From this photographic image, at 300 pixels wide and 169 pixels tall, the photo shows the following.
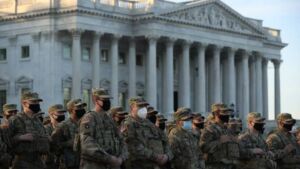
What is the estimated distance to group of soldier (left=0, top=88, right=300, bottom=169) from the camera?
548 inches

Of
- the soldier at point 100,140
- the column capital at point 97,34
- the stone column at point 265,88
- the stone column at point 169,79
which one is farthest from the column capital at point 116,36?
the soldier at point 100,140

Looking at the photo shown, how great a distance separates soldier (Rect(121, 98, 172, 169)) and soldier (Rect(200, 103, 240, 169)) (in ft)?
7.22

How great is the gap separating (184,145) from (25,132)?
3.39 metres

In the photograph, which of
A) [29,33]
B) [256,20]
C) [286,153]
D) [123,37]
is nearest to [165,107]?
[123,37]

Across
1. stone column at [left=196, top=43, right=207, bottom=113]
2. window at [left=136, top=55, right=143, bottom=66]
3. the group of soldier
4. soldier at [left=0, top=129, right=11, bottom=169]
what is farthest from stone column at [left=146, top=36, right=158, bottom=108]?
soldier at [left=0, top=129, right=11, bottom=169]

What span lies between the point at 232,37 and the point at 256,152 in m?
63.4

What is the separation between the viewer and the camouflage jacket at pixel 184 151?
680 inches

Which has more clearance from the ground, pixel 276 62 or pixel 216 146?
pixel 276 62

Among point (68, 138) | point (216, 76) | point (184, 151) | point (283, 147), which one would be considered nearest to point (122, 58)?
point (216, 76)

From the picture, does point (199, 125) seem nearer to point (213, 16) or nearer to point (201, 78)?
point (201, 78)

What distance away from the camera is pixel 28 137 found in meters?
15.5

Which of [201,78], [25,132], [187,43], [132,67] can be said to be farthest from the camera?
→ [201,78]

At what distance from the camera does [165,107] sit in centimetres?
7400

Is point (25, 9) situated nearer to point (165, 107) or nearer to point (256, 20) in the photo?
point (165, 107)
